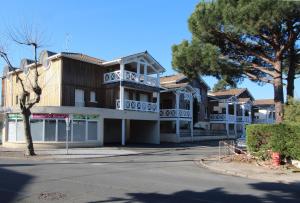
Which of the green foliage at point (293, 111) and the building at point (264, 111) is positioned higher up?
the building at point (264, 111)

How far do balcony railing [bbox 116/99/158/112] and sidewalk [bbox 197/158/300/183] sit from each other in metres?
17.0

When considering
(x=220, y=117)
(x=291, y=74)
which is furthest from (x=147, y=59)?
(x=220, y=117)

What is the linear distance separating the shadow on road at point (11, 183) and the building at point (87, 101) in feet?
48.7

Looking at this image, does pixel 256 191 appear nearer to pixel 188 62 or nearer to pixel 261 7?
pixel 261 7

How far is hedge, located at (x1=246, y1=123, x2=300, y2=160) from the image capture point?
17953 mm

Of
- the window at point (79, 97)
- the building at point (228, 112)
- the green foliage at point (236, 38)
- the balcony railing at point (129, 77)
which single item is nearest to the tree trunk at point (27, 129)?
the green foliage at point (236, 38)

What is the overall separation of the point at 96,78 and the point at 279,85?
17.8 meters

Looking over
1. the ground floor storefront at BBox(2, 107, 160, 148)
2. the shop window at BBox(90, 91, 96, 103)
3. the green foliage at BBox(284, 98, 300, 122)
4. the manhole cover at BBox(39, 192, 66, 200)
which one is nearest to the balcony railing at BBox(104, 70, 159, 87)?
the shop window at BBox(90, 91, 96, 103)

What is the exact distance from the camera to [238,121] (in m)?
58.0

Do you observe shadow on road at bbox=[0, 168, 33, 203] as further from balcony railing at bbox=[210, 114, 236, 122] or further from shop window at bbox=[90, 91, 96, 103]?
balcony railing at bbox=[210, 114, 236, 122]

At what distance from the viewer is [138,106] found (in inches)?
1458

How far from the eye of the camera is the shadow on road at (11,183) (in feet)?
32.1

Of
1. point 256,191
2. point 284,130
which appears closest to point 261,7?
point 284,130

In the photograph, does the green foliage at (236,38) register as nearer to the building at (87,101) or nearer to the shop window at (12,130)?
the building at (87,101)
